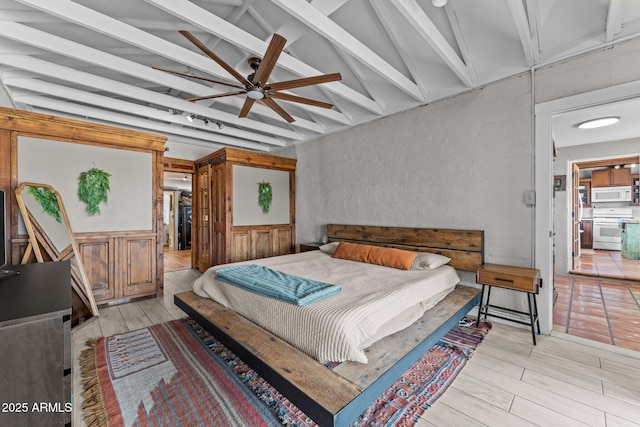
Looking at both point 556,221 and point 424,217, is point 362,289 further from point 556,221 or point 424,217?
point 556,221

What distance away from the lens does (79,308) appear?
10.5 feet

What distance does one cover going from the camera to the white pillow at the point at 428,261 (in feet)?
9.91

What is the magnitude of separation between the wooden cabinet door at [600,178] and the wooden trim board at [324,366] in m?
8.00

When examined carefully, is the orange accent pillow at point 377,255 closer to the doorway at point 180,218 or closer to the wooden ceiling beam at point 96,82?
the wooden ceiling beam at point 96,82

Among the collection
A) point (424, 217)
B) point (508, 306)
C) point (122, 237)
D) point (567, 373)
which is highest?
point (424, 217)

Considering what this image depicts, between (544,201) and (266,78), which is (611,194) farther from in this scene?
(266,78)

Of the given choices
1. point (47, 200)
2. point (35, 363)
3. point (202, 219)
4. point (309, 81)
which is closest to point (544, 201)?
point (309, 81)

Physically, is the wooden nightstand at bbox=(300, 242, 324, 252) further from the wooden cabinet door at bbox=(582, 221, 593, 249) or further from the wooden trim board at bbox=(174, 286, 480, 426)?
the wooden cabinet door at bbox=(582, 221, 593, 249)

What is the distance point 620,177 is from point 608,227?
1292mm

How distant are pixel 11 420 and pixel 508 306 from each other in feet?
Result: 12.4

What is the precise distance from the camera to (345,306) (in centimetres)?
190

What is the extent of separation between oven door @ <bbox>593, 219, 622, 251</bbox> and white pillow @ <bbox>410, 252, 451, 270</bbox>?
7029mm

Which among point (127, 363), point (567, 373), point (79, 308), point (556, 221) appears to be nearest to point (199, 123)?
point (79, 308)

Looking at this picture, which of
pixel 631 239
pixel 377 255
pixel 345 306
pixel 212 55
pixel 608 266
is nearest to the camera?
pixel 345 306
